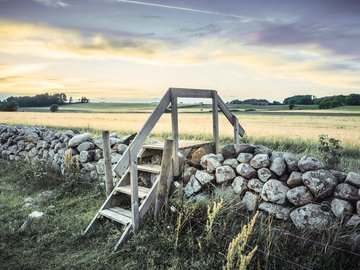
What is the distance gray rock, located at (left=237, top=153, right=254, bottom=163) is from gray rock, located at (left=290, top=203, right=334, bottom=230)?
125cm

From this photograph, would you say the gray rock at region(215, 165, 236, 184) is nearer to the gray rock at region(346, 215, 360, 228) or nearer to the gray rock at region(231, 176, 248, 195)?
the gray rock at region(231, 176, 248, 195)

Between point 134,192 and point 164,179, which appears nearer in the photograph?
point 134,192

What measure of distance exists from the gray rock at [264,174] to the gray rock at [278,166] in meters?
0.08

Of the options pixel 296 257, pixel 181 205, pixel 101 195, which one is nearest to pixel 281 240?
pixel 296 257

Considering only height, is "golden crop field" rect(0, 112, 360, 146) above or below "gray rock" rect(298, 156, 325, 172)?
below

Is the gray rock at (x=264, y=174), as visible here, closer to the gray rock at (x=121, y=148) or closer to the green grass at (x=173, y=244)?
the green grass at (x=173, y=244)

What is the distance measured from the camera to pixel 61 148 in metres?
9.59

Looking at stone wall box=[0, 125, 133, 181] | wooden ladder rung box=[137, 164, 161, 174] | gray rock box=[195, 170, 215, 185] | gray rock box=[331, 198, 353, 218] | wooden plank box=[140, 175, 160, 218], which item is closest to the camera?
gray rock box=[331, 198, 353, 218]

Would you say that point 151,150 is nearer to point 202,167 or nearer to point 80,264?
point 202,167

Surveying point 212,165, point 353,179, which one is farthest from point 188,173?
point 353,179

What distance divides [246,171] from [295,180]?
32.5 inches

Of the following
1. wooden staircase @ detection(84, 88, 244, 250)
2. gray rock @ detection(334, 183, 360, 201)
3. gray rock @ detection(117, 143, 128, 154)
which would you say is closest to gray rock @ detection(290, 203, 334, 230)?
gray rock @ detection(334, 183, 360, 201)

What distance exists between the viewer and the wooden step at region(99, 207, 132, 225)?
5152mm

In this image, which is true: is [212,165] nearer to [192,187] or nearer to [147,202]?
[192,187]
